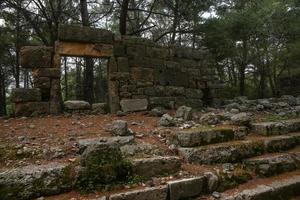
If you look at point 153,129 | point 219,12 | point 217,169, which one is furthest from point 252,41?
point 217,169

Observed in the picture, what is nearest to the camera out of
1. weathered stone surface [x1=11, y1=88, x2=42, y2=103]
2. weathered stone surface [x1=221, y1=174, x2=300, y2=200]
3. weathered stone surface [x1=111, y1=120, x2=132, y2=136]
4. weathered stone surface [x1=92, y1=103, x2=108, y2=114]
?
weathered stone surface [x1=221, y1=174, x2=300, y2=200]

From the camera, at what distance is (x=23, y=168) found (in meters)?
3.55

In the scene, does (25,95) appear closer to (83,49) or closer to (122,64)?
(83,49)

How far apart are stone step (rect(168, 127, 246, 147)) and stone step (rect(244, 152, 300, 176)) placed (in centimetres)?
59

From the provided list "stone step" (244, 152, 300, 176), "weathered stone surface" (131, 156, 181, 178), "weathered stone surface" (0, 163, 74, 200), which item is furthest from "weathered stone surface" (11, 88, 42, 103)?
"stone step" (244, 152, 300, 176)

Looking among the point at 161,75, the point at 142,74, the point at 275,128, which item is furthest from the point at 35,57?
the point at 275,128

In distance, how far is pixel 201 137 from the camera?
4727mm

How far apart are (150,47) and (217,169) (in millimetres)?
5785

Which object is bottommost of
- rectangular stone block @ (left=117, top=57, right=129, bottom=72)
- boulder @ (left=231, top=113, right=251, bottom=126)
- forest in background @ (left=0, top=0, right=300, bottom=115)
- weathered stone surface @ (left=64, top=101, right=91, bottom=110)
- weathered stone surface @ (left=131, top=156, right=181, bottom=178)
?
weathered stone surface @ (left=131, top=156, right=181, bottom=178)

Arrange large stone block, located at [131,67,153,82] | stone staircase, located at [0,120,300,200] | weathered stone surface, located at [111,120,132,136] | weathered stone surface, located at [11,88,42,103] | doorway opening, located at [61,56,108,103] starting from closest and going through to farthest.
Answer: stone staircase, located at [0,120,300,200] → weathered stone surface, located at [111,120,132,136] → weathered stone surface, located at [11,88,42,103] → large stone block, located at [131,67,153,82] → doorway opening, located at [61,56,108,103]

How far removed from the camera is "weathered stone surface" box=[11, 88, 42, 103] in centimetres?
719

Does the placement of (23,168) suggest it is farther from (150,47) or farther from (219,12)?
(219,12)

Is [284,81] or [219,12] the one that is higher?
[219,12]

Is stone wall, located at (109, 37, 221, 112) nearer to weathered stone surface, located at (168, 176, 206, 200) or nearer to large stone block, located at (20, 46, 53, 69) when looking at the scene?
large stone block, located at (20, 46, 53, 69)
